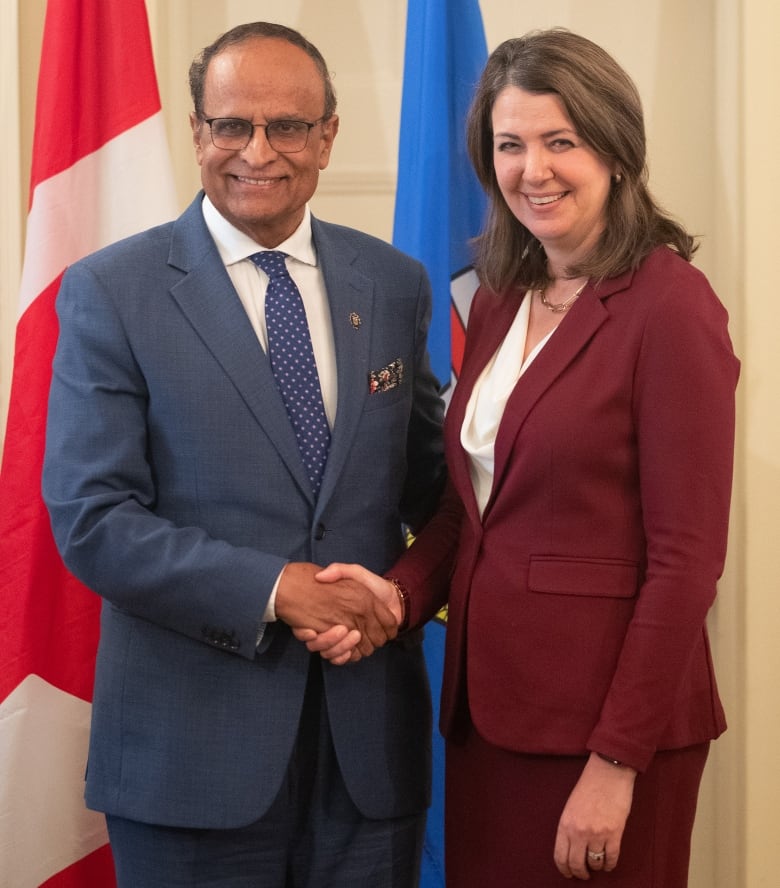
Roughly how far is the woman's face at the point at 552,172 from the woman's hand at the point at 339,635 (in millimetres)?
577

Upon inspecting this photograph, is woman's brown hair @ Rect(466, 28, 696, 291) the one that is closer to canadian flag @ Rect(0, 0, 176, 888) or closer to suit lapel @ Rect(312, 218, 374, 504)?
suit lapel @ Rect(312, 218, 374, 504)

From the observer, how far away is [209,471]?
5.58ft

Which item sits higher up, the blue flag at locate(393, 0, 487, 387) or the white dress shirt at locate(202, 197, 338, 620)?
the blue flag at locate(393, 0, 487, 387)

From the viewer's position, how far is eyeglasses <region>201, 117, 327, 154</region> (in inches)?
69.7

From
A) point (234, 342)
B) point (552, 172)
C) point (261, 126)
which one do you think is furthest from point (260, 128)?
point (552, 172)

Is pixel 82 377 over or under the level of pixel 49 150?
under

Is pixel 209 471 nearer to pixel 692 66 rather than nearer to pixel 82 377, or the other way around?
pixel 82 377

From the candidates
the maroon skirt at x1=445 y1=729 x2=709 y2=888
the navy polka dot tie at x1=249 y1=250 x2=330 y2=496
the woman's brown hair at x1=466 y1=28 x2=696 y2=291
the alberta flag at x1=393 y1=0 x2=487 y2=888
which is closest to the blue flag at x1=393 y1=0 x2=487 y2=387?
the alberta flag at x1=393 y1=0 x2=487 y2=888

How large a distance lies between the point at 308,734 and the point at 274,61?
1.02 m

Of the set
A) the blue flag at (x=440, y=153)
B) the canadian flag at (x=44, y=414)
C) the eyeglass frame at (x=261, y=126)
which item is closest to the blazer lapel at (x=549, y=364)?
the eyeglass frame at (x=261, y=126)

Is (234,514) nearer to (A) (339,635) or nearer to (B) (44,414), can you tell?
(A) (339,635)

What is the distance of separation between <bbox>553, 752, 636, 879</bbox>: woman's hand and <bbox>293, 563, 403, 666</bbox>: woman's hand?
373mm

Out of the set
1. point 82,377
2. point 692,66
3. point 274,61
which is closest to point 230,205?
point 274,61

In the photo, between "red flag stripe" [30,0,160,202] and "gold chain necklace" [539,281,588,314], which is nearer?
"gold chain necklace" [539,281,588,314]
